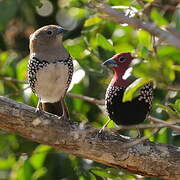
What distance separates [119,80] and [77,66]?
73cm

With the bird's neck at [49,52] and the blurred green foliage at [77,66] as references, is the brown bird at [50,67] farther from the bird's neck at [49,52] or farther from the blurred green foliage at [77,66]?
the blurred green foliage at [77,66]

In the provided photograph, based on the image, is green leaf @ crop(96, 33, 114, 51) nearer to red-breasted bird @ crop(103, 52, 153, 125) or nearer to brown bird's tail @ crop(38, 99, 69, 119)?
red-breasted bird @ crop(103, 52, 153, 125)

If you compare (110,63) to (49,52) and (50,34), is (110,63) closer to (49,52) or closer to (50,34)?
(49,52)

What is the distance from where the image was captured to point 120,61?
15.7 feet

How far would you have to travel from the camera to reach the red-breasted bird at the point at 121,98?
4633mm

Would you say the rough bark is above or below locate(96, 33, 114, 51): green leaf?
below

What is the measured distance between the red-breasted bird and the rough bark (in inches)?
15.5

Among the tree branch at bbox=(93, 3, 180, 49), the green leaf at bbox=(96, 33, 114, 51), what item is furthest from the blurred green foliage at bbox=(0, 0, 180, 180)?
the tree branch at bbox=(93, 3, 180, 49)

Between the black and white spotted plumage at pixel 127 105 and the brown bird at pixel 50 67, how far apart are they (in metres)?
0.37

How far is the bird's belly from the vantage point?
485cm

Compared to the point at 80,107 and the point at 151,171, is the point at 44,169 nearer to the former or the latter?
the point at 80,107

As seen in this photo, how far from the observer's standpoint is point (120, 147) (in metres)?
4.35

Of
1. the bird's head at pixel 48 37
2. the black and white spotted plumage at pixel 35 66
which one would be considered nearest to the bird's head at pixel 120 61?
the black and white spotted plumage at pixel 35 66

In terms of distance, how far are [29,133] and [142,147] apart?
807 mm
